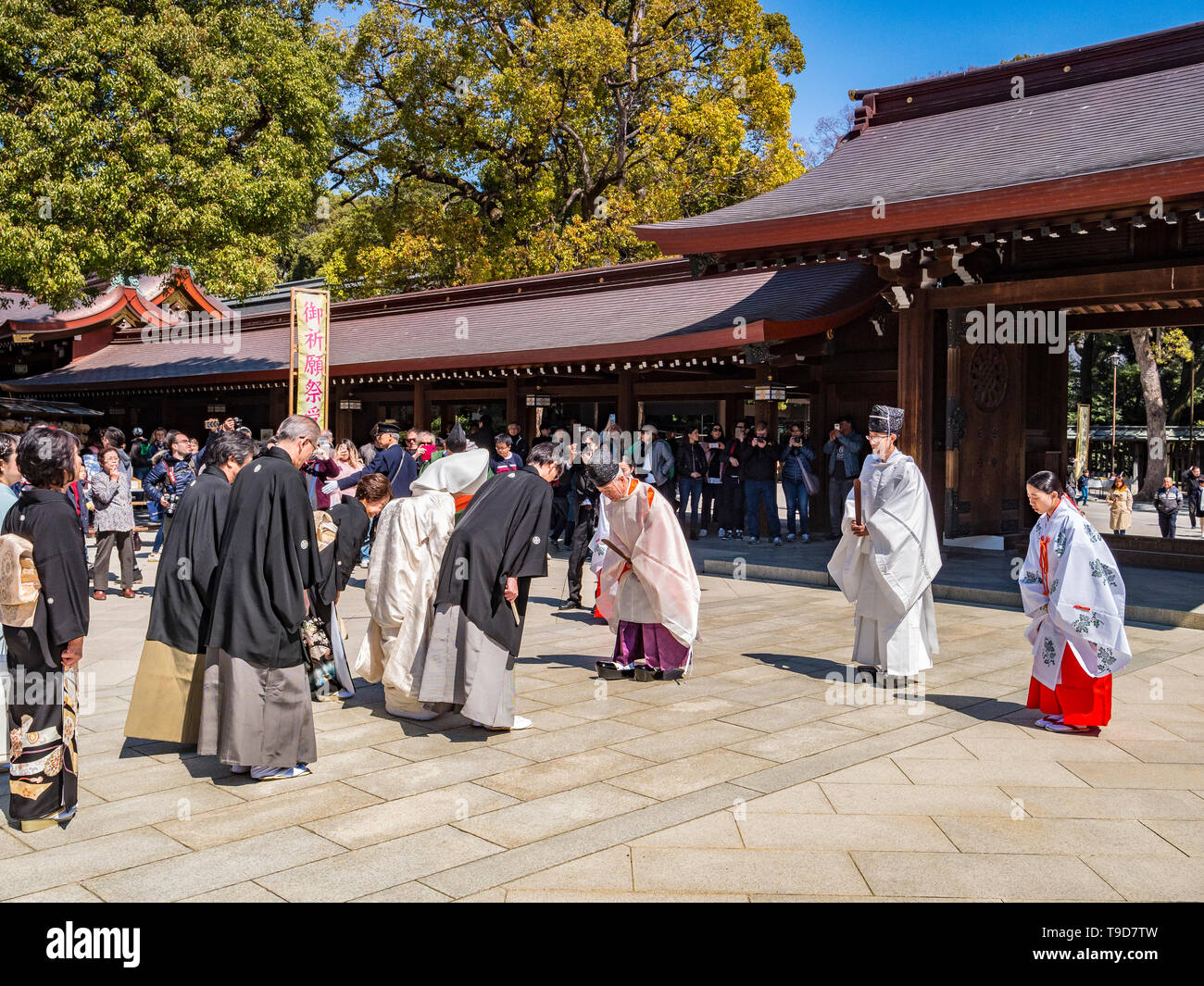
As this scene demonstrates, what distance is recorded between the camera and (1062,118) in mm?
11336

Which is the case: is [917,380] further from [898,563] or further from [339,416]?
[339,416]

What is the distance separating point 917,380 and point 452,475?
6.75 meters

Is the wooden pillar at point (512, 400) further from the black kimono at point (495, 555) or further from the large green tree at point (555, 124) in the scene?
the black kimono at point (495, 555)

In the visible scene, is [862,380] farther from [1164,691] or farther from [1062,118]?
[1164,691]

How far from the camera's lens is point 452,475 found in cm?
579

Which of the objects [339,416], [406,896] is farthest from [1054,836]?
[339,416]

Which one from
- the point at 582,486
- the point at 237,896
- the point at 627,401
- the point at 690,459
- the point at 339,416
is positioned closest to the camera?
the point at 237,896

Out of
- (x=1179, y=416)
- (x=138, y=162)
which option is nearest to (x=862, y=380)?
(x=138, y=162)

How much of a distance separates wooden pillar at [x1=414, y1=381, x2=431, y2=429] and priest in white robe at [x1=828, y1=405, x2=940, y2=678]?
12.1 m

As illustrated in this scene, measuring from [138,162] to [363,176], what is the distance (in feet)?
46.9

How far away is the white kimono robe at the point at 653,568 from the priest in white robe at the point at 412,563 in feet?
3.50

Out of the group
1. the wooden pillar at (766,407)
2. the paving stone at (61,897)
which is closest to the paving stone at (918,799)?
the paving stone at (61,897)

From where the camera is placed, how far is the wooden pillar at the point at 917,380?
10906 mm
